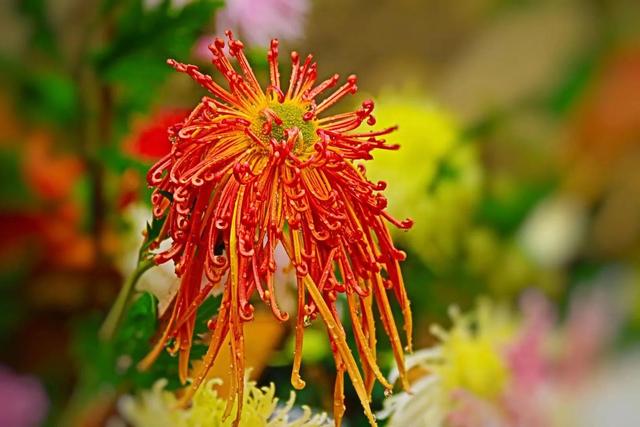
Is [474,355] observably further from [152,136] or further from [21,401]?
[21,401]

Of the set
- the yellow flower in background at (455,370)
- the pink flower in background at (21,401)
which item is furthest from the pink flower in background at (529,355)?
the pink flower in background at (21,401)

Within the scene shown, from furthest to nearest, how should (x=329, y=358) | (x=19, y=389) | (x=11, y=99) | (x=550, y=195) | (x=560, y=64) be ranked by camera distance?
(x=560, y=64) → (x=550, y=195) → (x=11, y=99) → (x=19, y=389) → (x=329, y=358)

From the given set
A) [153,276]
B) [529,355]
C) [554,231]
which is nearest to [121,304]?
[153,276]

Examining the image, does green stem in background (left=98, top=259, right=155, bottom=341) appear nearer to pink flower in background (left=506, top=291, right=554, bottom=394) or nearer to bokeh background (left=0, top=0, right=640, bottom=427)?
bokeh background (left=0, top=0, right=640, bottom=427)

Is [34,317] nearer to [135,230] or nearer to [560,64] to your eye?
[135,230]

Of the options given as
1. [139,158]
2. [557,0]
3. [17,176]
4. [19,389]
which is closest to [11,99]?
[17,176]

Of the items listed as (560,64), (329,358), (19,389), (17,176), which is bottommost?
(329,358)

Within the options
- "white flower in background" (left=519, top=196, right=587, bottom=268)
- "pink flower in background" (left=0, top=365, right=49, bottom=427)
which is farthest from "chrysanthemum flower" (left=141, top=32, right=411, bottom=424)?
"white flower in background" (left=519, top=196, right=587, bottom=268)
